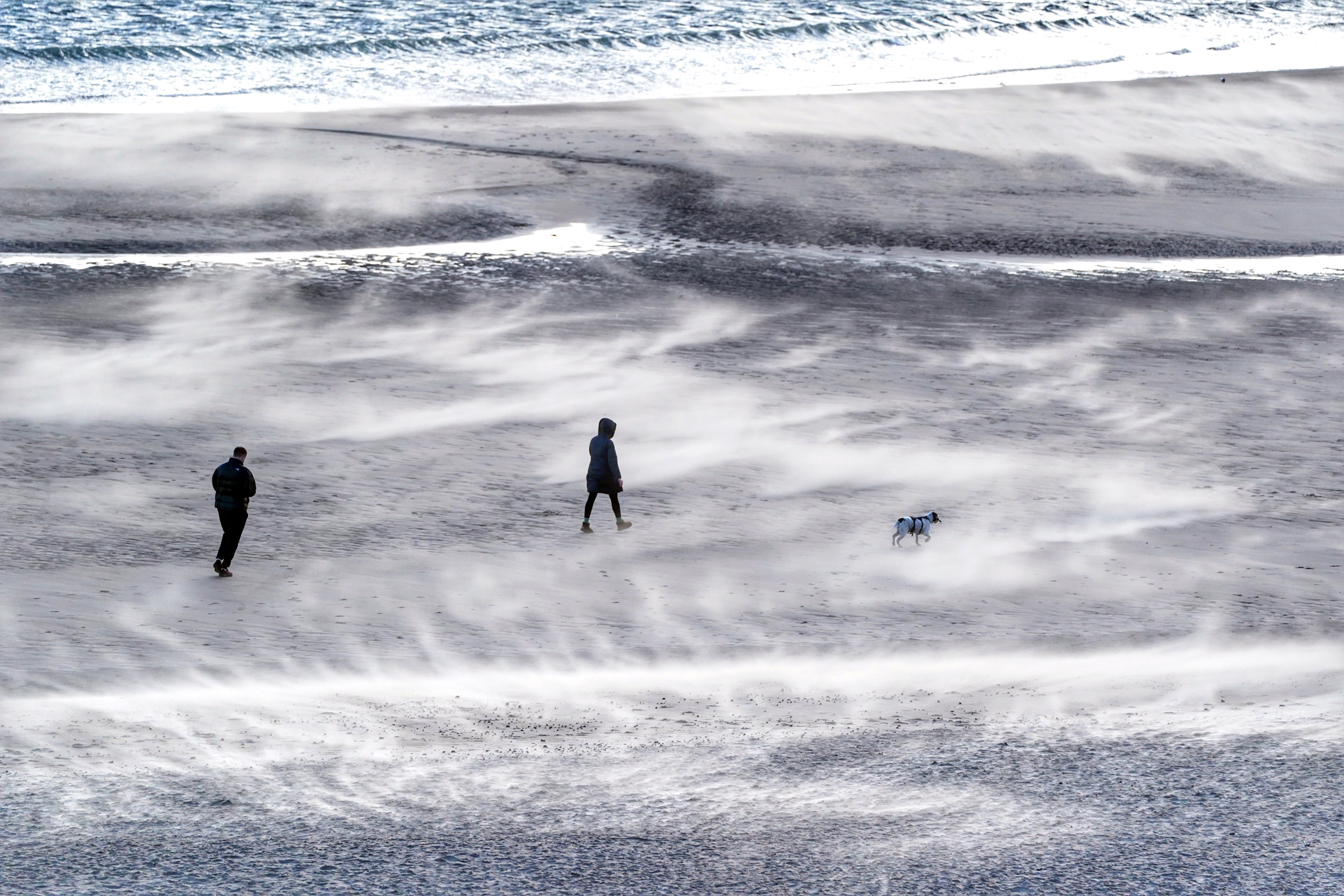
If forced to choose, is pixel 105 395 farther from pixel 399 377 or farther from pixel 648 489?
pixel 648 489

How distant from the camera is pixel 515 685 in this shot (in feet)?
37.9

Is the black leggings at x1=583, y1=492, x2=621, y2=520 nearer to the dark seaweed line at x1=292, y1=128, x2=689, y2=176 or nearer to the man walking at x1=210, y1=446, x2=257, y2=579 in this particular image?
the man walking at x1=210, y1=446, x2=257, y2=579

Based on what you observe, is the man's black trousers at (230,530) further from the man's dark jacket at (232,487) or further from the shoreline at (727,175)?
the shoreline at (727,175)

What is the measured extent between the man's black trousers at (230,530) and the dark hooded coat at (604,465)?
321cm

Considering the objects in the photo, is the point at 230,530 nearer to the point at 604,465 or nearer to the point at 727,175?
the point at 604,465

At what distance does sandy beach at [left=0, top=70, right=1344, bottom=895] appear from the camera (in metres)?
9.24

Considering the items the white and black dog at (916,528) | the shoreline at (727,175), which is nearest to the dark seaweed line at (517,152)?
the shoreline at (727,175)

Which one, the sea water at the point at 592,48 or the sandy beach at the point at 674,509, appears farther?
the sea water at the point at 592,48

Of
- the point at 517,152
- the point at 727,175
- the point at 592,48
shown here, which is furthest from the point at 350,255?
the point at 592,48

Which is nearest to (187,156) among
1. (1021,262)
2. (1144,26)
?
(1021,262)

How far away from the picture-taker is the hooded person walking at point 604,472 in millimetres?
14531

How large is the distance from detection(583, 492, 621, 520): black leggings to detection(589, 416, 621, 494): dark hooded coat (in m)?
0.06

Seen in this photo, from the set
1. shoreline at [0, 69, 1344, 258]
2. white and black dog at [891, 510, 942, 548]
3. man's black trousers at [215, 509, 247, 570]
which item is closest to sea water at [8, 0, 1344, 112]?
shoreline at [0, 69, 1344, 258]

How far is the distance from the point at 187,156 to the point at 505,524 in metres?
16.6
